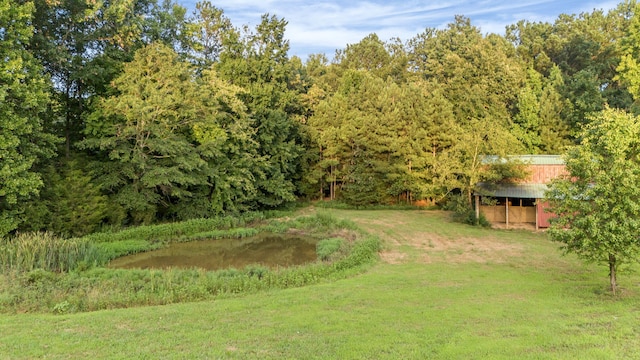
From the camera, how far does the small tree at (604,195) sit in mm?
9719

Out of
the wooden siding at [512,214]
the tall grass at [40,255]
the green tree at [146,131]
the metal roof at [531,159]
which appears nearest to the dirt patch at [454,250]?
the wooden siding at [512,214]

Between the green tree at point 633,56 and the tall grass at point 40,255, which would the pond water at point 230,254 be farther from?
the green tree at point 633,56

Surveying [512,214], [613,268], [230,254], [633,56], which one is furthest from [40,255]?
[633,56]

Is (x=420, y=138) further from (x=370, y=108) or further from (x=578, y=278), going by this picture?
(x=578, y=278)

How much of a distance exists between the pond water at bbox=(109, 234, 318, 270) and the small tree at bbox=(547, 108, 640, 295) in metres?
10.8

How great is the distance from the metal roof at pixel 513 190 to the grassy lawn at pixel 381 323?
10062 millimetres

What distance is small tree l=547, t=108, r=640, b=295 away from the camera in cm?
972

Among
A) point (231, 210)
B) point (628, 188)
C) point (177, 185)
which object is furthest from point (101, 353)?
point (231, 210)

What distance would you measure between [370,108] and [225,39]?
1374 cm

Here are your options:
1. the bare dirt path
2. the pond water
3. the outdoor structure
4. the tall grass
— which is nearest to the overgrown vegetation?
the tall grass

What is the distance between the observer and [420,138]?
3275 centimetres

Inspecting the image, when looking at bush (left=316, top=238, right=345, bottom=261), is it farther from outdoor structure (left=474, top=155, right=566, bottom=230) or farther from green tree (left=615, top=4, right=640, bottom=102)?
green tree (left=615, top=4, right=640, bottom=102)

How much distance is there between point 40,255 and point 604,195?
18267 millimetres

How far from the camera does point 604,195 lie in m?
10.1
